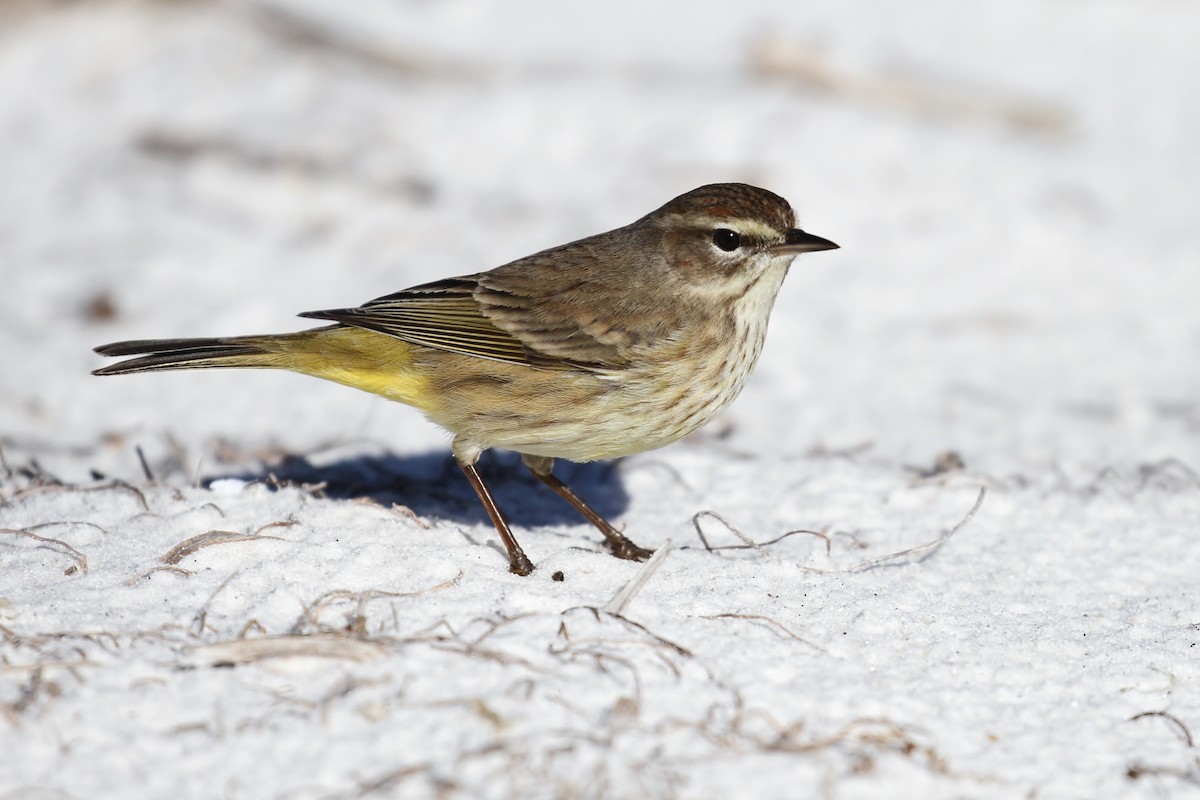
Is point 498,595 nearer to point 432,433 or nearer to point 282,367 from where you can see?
point 282,367

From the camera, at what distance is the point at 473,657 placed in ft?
13.1

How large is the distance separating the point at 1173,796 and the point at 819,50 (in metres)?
8.94

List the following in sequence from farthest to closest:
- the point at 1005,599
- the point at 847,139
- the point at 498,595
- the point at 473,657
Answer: the point at 847,139
the point at 1005,599
the point at 498,595
the point at 473,657

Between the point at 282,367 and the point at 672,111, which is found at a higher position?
the point at 672,111

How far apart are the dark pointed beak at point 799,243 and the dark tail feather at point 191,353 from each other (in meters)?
2.36

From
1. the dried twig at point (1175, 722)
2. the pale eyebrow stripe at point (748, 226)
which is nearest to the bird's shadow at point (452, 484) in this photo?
the pale eyebrow stripe at point (748, 226)

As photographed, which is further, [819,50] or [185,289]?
[819,50]

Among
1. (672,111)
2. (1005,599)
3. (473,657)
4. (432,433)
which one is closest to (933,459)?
(1005,599)

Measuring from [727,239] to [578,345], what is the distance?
87 centimetres

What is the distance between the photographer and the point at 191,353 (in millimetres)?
5648

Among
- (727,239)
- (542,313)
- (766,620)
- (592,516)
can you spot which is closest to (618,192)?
(727,239)

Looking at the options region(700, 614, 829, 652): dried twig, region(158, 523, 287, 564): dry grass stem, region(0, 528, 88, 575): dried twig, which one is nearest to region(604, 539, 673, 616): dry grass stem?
region(700, 614, 829, 652): dried twig

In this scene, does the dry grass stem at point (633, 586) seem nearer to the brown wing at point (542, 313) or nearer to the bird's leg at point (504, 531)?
the bird's leg at point (504, 531)

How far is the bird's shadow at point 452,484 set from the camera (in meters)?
6.39
